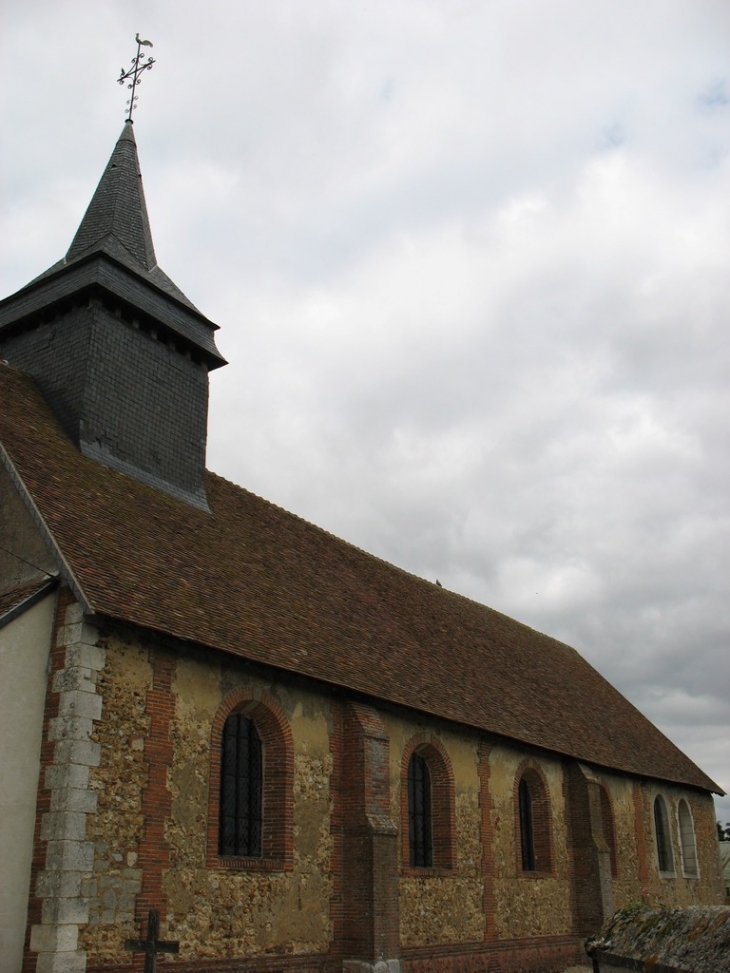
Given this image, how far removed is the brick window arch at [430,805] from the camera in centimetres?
1580

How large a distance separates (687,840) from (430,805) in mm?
13297

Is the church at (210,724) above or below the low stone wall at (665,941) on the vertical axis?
above

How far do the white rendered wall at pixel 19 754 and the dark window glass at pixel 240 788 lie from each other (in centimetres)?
293

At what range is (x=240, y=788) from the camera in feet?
41.9

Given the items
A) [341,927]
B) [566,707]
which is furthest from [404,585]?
[341,927]

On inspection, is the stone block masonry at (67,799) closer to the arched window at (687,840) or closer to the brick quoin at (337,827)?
the brick quoin at (337,827)

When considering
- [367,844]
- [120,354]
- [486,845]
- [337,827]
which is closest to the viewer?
[367,844]

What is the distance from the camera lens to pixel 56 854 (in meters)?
9.80

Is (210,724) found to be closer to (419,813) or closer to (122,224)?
(419,813)

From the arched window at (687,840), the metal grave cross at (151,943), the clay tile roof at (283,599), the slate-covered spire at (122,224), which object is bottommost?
the metal grave cross at (151,943)

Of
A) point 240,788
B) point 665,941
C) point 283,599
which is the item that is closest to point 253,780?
point 240,788

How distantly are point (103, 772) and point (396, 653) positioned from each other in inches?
296

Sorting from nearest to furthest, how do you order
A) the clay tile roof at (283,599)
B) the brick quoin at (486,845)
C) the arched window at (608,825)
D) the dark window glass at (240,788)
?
the clay tile roof at (283,599), the dark window glass at (240,788), the brick quoin at (486,845), the arched window at (608,825)

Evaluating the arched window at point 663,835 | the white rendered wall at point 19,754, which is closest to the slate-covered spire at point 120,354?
the white rendered wall at point 19,754
